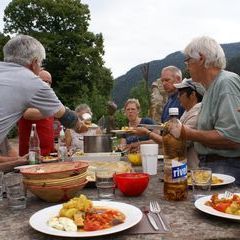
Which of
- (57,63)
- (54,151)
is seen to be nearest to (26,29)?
(57,63)

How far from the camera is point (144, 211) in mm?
1759

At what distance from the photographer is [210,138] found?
268cm

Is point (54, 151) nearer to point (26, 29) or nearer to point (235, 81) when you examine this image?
point (235, 81)

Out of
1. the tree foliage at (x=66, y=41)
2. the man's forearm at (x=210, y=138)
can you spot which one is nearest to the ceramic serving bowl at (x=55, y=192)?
the man's forearm at (x=210, y=138)

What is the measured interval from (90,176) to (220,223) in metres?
0.94

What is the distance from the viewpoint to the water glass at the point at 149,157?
2.60 meters

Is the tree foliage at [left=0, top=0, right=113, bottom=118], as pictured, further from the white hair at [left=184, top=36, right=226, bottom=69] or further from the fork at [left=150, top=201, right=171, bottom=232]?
the fork at [left=150, top=201, right=171, bottom=232]

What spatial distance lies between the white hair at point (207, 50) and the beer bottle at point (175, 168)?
1.01 m

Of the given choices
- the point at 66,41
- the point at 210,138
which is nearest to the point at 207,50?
the point at 210,138

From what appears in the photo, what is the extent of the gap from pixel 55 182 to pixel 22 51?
1.49m

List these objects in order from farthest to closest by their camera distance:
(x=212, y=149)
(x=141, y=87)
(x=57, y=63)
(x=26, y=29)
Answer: (x=26, y=29), (x=57, y=63), (x=141, y=87), (x=212, y=149)

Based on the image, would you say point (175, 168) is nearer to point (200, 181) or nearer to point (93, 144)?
point (200, 181)

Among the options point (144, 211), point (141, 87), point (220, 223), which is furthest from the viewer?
point (141, 87)

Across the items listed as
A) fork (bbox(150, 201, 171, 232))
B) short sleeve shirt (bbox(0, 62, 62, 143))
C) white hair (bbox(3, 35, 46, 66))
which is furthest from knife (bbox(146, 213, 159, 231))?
white hair (bbox(3, 35, 46, 66))
